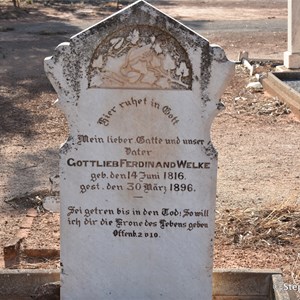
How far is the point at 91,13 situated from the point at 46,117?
14.4m

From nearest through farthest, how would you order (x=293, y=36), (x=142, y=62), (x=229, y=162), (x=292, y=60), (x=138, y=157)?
1. (x=142, y=62)
2. (x=138, y=157)
3. (x=229, y=162)
4. (x=293, y=36)
5. (x=292, y=60)

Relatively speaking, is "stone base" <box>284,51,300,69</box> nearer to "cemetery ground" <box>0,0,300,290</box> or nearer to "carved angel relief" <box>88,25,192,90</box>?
"cemetery ground" <box>0,0,300,290</box>

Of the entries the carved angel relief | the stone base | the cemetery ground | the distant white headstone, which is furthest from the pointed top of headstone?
the stone base

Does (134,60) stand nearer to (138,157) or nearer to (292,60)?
(138,157)

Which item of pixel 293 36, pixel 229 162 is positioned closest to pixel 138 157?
pixel 229 162

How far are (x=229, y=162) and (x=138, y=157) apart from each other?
13.9 ft

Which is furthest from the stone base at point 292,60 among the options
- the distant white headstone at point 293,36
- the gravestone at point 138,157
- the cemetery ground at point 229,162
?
the gravestone at point 138,157

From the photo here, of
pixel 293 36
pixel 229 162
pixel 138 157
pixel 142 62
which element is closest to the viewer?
pixel 142 62

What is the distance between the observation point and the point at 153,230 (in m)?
5.39

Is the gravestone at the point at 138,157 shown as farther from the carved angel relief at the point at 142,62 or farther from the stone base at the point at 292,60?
the stone base at the point at 292,60

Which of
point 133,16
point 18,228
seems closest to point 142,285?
point 133,16

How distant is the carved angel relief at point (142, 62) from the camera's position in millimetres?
5191

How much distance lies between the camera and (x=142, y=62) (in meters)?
5.21

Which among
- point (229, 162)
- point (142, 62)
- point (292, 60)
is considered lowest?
point (142, 62)
